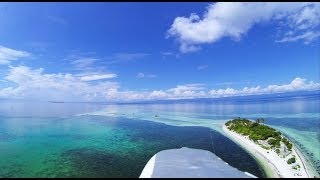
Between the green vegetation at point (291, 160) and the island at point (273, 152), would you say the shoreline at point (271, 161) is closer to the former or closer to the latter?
the island at point (273, 152)

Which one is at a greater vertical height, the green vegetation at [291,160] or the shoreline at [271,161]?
the green vegetation at [291,160]

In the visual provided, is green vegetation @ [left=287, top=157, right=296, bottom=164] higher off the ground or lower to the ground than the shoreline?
higher

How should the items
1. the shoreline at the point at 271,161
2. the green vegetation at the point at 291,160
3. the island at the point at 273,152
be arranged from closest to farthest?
the shoreline at the point at 271,161, the island at the point at 273,152, the green vegetation at the point at 291,160

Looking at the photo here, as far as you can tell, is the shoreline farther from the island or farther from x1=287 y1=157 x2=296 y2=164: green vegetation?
x1=287 y1=157 x2=296 y2=164: green vegetation

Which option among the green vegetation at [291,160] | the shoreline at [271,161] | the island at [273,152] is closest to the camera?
the shoreline at [271,161]

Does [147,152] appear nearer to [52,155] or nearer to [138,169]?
[138,169]

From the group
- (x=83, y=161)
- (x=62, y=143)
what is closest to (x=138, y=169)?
(x=83, y=161)

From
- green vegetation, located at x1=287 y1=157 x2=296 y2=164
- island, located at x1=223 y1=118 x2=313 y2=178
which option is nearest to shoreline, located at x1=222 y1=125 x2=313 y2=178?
island, located at x1=223 y1=118 x2=313 y2=178

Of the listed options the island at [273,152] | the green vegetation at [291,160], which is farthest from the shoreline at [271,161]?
the green vegetation at [291,160]
